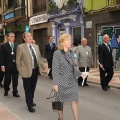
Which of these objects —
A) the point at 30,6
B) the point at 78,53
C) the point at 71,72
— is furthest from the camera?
the point at 30,6

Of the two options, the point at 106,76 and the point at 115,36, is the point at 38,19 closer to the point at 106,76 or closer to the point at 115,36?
the point at 115,36

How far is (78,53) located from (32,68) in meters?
4.04

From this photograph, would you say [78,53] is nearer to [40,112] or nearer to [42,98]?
[42,98]

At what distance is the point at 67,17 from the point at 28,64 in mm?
13285

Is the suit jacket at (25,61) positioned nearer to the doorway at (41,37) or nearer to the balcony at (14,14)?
the doorway at (41,37)

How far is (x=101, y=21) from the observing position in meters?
16.7

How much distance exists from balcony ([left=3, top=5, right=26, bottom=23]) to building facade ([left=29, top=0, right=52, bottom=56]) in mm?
1698

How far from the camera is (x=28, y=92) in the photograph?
6.74 meters

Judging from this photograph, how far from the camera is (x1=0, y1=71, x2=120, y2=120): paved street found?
249 inches

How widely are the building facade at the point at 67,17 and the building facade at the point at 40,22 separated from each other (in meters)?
1.19

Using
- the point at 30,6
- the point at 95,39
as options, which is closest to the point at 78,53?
the point at 95,39

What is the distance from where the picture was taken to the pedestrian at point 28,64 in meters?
6.72

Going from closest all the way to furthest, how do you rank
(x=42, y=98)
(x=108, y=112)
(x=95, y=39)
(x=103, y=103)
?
(x=108, y=112), (x=103, y=103), (x=42, y=98), (x=95, y=39)

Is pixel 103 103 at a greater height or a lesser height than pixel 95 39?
lesser
